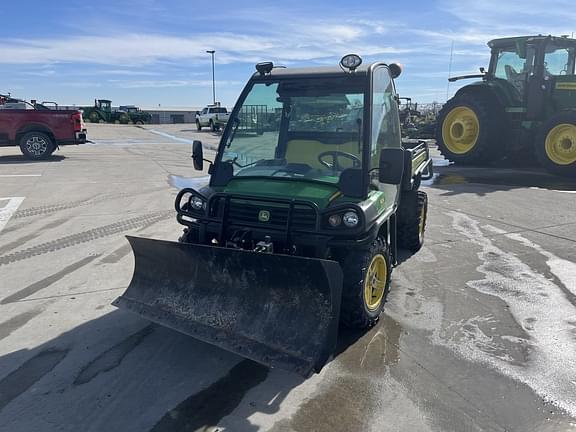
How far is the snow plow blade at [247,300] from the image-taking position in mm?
3125

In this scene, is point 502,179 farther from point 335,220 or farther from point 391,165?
point 335,220

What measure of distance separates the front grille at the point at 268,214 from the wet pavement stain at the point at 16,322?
1883 millimetres

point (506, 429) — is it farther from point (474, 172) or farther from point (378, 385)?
point (474, 172)

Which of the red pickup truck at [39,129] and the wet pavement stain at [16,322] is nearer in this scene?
the wet pavement stain at [16,322]

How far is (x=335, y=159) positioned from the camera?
4055mm

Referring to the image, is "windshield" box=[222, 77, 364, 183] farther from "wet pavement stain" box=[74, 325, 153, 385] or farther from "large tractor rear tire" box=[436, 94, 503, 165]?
"large tractor rear tire" box=[436, 94, 503, 165]

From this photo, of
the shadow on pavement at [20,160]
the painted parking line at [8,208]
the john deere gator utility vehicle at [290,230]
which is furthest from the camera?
the shadow on pavement at [20,160]

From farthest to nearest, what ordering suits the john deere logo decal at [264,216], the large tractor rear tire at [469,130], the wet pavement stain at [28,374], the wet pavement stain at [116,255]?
the large tractor rear tire at [469,130] → the wet pavement stain at [116,255] → the john deere logo decal at [264,216] → the wet pavement stain at [28,374]

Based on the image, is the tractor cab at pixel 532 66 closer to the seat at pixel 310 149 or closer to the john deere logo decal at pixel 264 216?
the seat at pixel 310 149

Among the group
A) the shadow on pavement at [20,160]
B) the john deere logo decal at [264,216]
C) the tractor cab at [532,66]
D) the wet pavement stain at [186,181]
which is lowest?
the wet pavement stain at [186,181]

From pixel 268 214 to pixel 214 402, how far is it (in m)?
1.43

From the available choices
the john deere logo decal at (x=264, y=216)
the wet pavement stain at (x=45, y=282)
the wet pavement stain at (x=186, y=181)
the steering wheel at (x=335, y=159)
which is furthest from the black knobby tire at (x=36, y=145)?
the john deere logo decal at (x=264, y=216)

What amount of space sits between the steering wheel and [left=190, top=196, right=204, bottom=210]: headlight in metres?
1.09

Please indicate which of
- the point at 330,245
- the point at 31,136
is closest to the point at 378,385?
the point at 330,245
